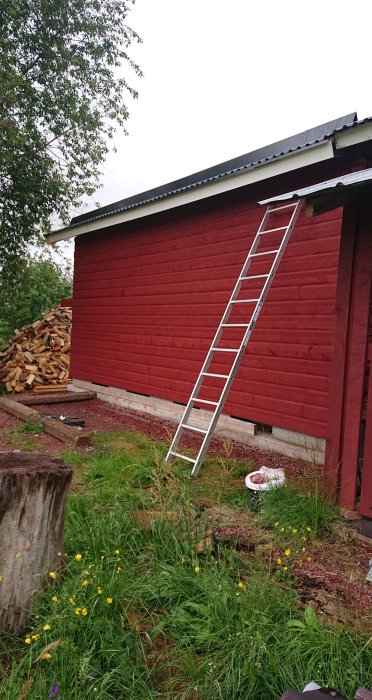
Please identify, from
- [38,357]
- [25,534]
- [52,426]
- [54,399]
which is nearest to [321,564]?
[25,534]

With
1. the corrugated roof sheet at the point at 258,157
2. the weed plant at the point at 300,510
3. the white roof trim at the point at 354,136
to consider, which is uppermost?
the corrugated roof sheet at the point at 258,157

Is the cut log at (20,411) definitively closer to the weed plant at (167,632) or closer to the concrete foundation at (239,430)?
the concrete foundation at (239,430)

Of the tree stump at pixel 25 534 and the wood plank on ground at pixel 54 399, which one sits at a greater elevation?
the tree stump at pixel 25 534

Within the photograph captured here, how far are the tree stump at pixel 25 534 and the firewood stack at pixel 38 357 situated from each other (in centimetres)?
972

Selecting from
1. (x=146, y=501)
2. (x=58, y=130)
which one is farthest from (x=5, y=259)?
(x=146, y=501)

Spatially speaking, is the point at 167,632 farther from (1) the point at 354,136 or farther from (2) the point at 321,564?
(1) the point at 354,136

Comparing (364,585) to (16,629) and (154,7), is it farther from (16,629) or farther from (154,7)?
(154,7)

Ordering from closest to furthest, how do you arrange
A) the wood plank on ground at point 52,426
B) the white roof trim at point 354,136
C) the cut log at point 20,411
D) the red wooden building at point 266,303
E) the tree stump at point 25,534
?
the tree stump at point 25,534 < the red wooden building at point 266,303 < the white roof trim at point 354,136 < the wood plank on ground at point 52,426 < the cut log at point 20,411

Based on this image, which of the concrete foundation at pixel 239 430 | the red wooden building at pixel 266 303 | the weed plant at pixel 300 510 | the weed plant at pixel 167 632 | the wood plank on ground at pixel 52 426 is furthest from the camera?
the wood plank on ground at pixel 52 426

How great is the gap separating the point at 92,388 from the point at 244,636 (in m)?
9.02

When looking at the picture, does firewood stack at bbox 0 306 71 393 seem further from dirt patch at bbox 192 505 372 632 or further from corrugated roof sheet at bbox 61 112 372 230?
dirt patch at bbox 192 505 372 632

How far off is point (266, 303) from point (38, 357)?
821cm

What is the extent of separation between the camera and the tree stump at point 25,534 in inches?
95.2


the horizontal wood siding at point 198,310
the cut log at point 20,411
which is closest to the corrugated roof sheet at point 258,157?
the horizontal wood siding at point 198,310
